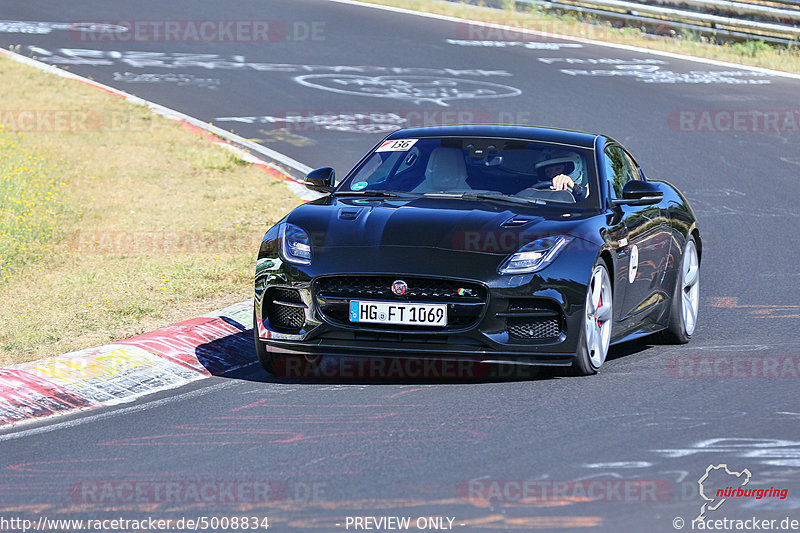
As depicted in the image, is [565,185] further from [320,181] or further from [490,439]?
[490,439]

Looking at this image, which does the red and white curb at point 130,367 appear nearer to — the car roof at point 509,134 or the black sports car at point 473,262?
the black sports car at point 473,262

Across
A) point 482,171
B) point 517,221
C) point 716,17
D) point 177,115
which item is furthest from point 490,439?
point 716,17

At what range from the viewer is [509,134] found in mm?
8602

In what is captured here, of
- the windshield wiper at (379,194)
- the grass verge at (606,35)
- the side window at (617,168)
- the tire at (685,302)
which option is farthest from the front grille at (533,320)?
the grass verge at (606,35)

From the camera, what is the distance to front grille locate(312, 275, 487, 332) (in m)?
6.95

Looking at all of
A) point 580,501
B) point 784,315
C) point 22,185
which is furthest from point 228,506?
point 22,185

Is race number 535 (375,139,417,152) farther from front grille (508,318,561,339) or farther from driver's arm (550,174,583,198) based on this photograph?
front grille (508,318,561,339)

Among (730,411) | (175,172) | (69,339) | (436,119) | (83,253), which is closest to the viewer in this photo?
(730,411)

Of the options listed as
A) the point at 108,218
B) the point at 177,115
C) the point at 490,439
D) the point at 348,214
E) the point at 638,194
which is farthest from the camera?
the point at 177,115

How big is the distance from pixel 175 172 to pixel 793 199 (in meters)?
7.21

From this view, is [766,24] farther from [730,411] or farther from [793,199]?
[730,411]

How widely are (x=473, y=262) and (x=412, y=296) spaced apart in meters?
0.39

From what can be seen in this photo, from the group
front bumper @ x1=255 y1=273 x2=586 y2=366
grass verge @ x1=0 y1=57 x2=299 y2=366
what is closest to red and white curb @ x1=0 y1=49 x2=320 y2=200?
grass verge @ x1=0 y1=57 x2=299 y2=366

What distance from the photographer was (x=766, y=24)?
22.8 metres
